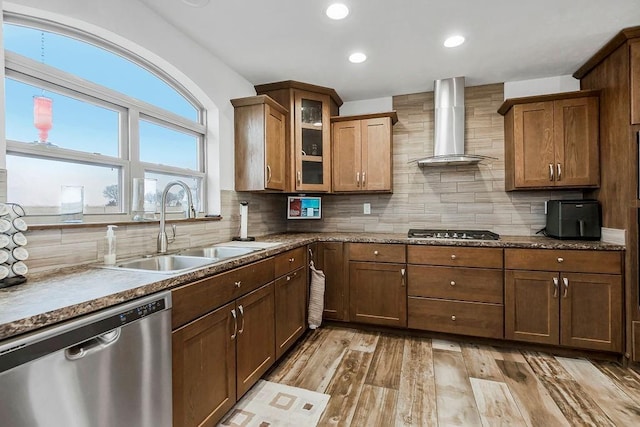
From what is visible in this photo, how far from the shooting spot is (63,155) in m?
1.61

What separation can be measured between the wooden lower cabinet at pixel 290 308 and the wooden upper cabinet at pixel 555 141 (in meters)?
2.17

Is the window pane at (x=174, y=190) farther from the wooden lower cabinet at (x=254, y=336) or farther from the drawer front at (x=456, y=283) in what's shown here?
the drawer front at (x=456, y=283)

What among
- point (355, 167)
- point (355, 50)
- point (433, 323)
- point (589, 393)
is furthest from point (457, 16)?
point (589, 393)

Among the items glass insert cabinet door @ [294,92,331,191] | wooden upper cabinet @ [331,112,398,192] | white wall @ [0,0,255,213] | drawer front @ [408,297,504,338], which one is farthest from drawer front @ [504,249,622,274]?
white wall @ [0,0,255,213]

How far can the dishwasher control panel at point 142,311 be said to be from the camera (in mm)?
1058

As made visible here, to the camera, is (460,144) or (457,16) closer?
(457,16)

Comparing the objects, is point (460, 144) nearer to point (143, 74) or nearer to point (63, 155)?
point (143, 74)

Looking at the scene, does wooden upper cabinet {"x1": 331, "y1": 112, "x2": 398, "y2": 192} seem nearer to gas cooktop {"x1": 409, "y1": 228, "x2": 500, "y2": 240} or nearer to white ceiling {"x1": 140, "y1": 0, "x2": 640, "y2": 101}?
white ceiling {"x1": 140, "y1": 0, "x2": 640, "y2": 101}

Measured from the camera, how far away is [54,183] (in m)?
1.60

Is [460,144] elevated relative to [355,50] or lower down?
lower down

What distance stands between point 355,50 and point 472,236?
6.32ft

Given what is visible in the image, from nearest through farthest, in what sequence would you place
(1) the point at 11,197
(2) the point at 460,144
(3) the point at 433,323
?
(1) the point at 11,197 → (3) the point at 433,323 → (2) the point at 460,144

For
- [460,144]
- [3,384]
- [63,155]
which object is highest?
[460,144]

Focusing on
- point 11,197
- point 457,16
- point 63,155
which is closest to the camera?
point 11,197
